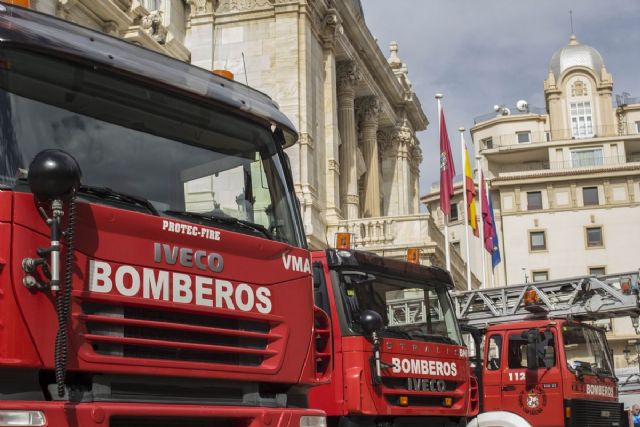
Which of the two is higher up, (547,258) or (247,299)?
(547,258)

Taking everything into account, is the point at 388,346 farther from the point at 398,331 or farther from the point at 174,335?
the point at 174,335

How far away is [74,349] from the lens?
5133mm

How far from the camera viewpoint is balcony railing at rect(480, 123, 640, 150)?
69.7m

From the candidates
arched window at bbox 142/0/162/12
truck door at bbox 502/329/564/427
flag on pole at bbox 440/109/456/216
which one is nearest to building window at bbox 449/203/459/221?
flag on pole at bbox 440/109/456/216

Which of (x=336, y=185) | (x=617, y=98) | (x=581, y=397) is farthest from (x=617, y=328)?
(x=581, y=397)

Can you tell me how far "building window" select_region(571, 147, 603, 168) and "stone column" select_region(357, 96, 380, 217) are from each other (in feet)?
98.9

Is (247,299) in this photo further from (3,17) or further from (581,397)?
(581,397)

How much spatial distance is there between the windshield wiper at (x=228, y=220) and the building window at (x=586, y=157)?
6108 centimetres

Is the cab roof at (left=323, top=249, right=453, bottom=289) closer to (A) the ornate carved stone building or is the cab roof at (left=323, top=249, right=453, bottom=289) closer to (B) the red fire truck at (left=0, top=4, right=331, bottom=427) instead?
(B) the red fire truck at (left=0, top=4, right=331, bottom=427)

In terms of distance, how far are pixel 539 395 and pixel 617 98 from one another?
63.6 metres

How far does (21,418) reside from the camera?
4793 millimetres

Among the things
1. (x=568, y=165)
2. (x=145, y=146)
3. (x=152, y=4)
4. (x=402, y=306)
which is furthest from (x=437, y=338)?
(x=568, y=165)

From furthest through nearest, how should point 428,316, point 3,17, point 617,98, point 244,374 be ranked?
Answer: point 617,98 < point 428,316 < point 244,374 < point 3,17

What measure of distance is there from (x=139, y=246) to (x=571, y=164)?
62577 mm
